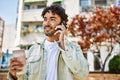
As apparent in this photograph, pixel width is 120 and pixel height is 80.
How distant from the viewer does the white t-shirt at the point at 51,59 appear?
225cm

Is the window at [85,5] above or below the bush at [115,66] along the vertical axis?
above

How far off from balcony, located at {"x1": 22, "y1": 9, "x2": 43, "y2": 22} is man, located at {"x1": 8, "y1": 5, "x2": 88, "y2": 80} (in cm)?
1612

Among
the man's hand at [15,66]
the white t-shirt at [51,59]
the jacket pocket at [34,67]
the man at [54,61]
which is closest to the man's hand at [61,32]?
the man at [54,61]

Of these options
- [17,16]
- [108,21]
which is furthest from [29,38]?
[108,21]

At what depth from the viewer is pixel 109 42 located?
14328 millimetres

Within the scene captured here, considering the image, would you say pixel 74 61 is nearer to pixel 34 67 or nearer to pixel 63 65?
pixel 63 65

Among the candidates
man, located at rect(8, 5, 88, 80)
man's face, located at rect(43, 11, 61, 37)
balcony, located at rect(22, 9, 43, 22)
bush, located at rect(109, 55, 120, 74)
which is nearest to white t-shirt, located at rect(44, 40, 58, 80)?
man, located at rect(8, 5, 88, 80)

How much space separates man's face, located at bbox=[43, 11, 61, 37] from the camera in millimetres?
2383

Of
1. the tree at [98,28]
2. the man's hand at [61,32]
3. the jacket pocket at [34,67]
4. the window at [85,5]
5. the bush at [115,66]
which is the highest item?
the window at [85,5]

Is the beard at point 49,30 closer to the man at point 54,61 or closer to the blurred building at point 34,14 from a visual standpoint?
the man at point 54,61

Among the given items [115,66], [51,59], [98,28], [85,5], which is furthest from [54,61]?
[85,5]

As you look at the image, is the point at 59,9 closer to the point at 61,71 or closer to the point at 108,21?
the point at 61,71

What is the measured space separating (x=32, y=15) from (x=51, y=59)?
54.3 feet

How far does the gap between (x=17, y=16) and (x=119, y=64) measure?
11.0 meters
